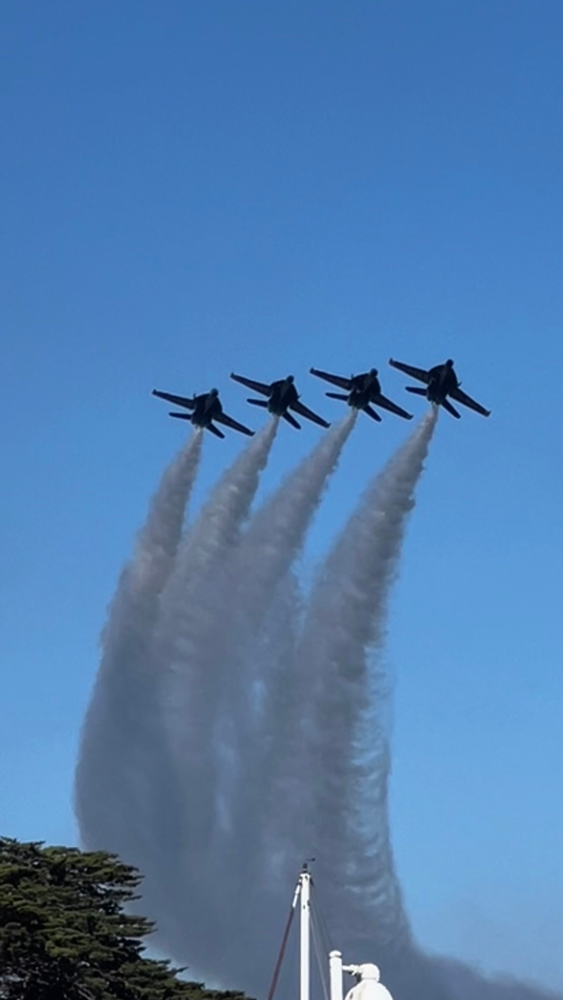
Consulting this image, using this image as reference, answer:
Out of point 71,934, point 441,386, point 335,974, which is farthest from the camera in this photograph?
point 441,386

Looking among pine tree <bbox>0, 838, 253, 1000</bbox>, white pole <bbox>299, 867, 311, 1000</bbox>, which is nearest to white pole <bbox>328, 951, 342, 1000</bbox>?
white pole <bbox>299, 867, 311, 1000</bbox>

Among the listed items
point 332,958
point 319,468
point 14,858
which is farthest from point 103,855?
point 319,468

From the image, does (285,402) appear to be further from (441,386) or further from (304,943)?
(304,943)

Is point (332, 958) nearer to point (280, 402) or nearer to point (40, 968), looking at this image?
point (40, 968)

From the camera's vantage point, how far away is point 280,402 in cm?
12756

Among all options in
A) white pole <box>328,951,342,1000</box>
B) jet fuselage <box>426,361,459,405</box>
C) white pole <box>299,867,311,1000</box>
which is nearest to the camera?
white pole <box>328,951,342,1000</box>

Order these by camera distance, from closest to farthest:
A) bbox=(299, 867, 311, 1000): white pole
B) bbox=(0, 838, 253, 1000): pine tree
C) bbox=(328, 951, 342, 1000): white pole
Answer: bbox=(328, 951, 342, 1000): white pole → bbox=(299, 867, 311, 1000): white pole → bbox=(0, 838, 253, 1000): pine tree

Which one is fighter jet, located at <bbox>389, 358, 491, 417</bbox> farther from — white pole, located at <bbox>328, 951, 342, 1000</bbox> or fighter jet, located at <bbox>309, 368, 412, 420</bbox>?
white pole, located at <bbox>328, 951, 342, 1000</bbox>

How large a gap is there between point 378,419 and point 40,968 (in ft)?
210

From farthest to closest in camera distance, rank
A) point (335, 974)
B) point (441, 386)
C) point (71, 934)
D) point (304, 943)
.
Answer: point (441, 386), point (71, 934), point (304, 943), point (335, 974)

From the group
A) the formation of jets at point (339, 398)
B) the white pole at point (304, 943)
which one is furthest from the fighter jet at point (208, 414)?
the white pole at point (304, 943)

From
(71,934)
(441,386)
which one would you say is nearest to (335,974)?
(71,934)

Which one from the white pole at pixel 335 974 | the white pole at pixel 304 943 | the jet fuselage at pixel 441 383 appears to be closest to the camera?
the white pole at pixel 335 974

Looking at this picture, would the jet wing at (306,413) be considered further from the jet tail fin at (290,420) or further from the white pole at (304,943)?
the white pole at (304,943)
